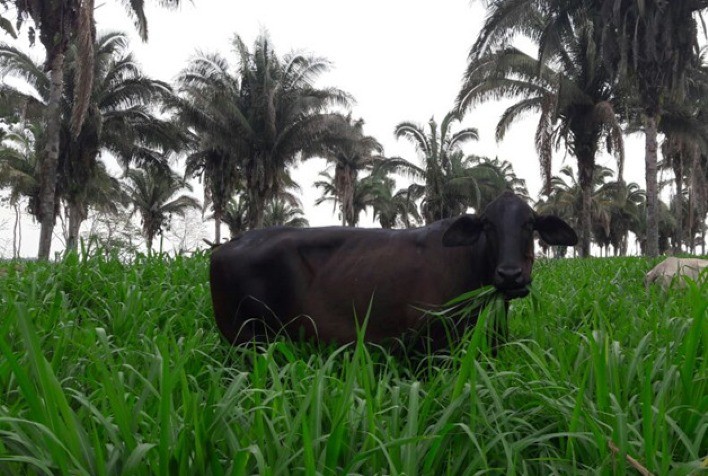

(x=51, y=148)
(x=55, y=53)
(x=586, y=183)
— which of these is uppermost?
(x=55, y=53)

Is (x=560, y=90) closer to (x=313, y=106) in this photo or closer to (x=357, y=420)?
(x=313, y=106)

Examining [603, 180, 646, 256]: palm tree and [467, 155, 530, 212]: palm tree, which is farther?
[603, 180, 646, 256]: palm tree

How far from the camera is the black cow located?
3.58 metres

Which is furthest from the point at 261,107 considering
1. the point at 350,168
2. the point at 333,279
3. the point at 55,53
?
the point at 333,279

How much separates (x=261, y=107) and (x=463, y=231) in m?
21.4

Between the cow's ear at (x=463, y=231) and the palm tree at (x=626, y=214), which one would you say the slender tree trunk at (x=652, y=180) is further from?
the palm tree at (x=626, y=214)

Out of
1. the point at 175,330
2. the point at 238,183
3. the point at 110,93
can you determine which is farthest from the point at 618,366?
the point at 238,183

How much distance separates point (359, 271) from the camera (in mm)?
3939

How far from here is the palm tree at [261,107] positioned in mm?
23297

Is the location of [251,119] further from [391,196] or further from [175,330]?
[391,196]

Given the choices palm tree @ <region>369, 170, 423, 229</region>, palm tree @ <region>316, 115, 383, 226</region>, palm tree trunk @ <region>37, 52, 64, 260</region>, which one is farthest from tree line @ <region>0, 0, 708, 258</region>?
palm tree @ <region>369, 170, 423, 229</region>

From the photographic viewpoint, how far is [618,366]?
97.2 inches

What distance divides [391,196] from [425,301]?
43.1 m

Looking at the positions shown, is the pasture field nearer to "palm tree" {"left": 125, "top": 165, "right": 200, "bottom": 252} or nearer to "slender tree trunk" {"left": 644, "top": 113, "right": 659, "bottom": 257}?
"slender tree trunk" {"left": 644, "top": 113, "right": 659, "bottom": 257}
